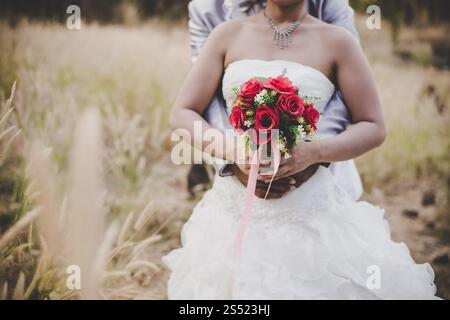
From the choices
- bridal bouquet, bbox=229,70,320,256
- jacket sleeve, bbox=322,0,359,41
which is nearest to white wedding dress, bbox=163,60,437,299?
bridal bouquet, bbox=229,70,320,256

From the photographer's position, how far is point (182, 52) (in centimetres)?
500

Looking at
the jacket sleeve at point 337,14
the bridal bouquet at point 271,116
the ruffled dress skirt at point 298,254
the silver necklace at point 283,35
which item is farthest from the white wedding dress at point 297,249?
the jacket sleeve at point 337,14

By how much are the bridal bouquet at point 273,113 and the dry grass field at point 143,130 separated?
1122 millimetres

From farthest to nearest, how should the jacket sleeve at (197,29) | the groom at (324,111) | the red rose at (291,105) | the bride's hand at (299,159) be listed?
the jacket sleeve at (197,29) < the groom at (324,111) < the bride's hand at (299,159) < the red rose at (291,105)

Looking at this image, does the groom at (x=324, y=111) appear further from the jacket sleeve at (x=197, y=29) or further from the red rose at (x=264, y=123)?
the red rose at (x=264, y=123)

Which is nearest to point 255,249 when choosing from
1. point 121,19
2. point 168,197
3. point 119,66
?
point 168,197

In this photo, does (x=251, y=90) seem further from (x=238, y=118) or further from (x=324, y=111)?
(x=324, y=111)

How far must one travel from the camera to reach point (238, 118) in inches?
62.2

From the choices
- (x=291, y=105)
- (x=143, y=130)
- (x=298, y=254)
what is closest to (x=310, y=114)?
(x=291, y=105)

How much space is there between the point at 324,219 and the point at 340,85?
0.56m

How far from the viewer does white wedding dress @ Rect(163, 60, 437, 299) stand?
172 centimetres

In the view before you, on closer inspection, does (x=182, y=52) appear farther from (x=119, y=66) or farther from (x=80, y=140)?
(x=80, y=140)

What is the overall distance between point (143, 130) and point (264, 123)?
2351 millimetres

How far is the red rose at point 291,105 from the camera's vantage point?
4.94 feet
